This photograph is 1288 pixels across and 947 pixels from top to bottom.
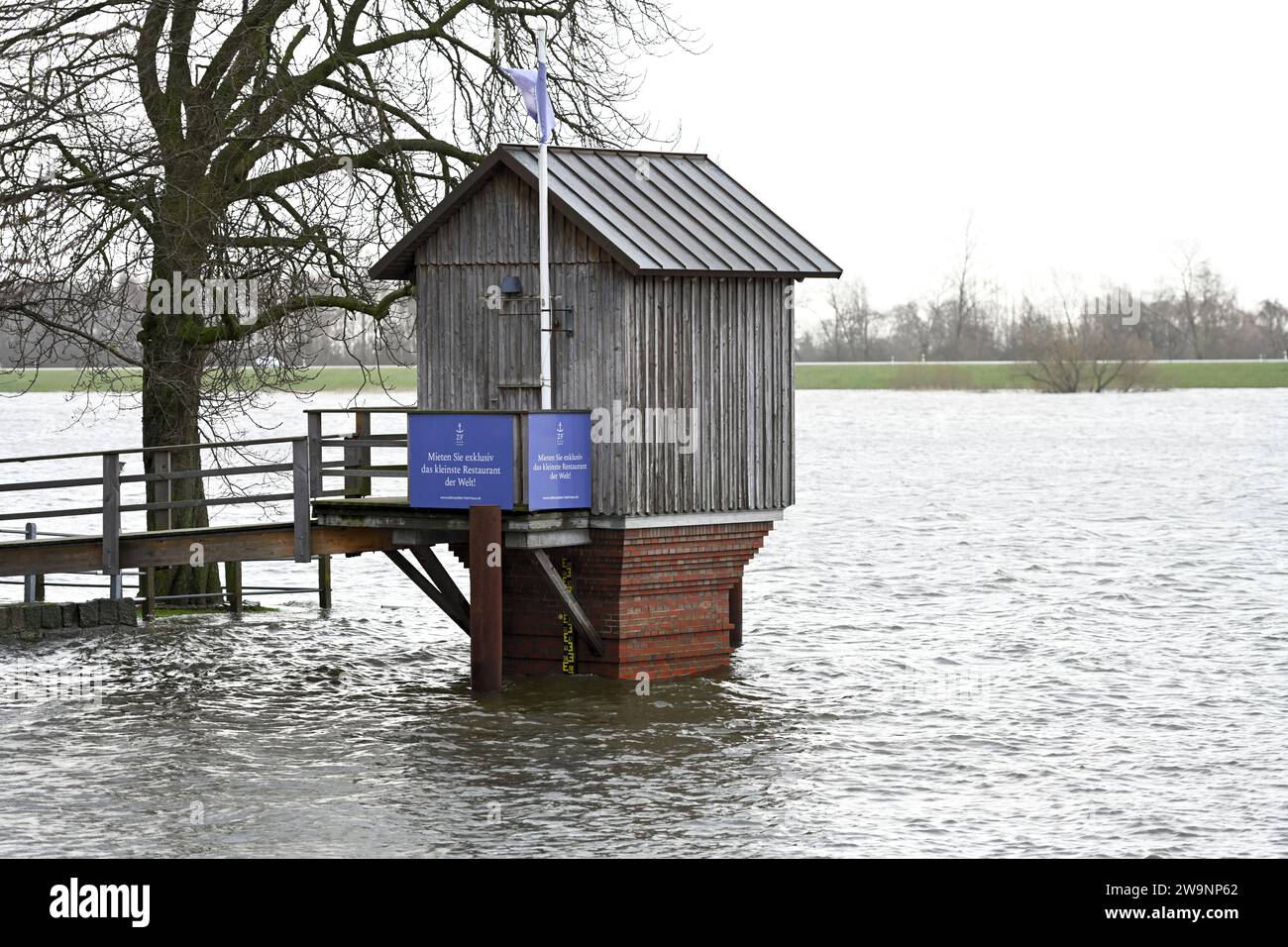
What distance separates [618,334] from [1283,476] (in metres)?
56.1

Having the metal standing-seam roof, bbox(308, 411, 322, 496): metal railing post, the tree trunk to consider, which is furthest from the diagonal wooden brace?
the tree trunk

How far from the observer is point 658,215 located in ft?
84.4

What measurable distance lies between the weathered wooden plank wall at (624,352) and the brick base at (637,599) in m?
0.50

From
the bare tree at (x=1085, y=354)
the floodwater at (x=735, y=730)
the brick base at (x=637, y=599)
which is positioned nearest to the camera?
the floodwater at (x=735, y=730)

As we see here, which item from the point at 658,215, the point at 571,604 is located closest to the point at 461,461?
the point at 571,604

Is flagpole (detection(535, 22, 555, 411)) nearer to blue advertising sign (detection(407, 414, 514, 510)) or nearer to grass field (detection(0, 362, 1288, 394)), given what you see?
blue advertising sign (detection(407, 414, 514, 510))

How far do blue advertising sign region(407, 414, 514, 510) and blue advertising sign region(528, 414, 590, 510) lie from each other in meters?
0.28

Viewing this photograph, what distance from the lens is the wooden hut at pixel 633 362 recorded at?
2453 cm

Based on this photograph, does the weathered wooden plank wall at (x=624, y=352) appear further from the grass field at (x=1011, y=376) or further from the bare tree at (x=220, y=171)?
the grass field at (x=1011, y=376)

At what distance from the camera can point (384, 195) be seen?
30859mm

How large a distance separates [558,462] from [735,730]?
3.82 meters

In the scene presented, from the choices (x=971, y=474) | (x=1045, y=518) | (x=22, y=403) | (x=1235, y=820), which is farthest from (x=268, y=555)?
(x=22, y=403)

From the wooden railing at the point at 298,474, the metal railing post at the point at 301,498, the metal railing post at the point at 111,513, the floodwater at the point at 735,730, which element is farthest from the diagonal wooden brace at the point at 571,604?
the metal railing post at the point at 111,513

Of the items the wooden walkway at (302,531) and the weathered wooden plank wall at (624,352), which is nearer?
the weathered wooden plank wall at (624,352)
